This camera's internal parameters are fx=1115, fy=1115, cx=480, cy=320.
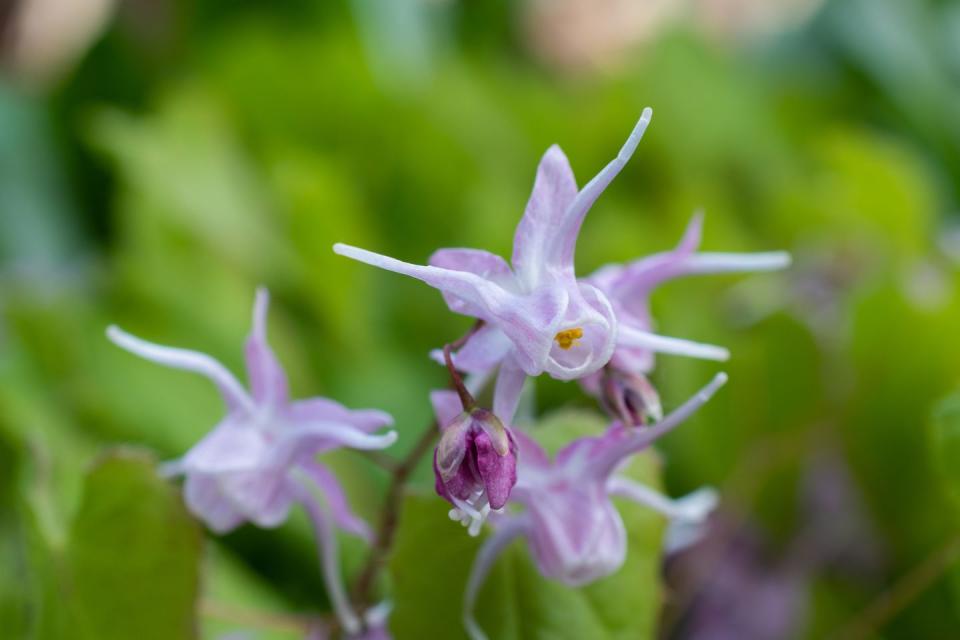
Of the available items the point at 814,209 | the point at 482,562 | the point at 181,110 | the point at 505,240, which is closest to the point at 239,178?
the point at 181,110

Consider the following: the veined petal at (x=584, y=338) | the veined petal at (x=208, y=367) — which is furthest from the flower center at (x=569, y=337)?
the veined petal at (x=208, y=367)

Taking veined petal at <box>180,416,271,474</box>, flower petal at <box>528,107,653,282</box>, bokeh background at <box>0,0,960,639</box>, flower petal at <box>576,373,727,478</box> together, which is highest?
flower petal at <box>528,107,653,282</box>

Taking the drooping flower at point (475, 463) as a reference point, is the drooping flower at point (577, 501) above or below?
below

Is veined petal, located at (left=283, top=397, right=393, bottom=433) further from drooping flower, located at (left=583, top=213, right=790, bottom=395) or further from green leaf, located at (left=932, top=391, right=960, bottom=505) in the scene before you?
green leaf, located at (left=932, top=391, right=960, bottom=505)

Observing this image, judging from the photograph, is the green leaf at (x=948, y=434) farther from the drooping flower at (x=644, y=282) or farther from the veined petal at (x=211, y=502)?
the veined petal at (x=211, y=502)

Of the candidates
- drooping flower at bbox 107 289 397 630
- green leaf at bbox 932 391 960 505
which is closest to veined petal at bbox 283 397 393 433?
drooping flower at bbox 107 289 397 630

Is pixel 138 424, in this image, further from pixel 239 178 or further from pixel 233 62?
pixel 233 62

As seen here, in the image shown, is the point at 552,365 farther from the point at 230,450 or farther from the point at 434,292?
the point at 434,292

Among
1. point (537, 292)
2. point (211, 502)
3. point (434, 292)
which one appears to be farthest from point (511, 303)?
point (434, 292)
